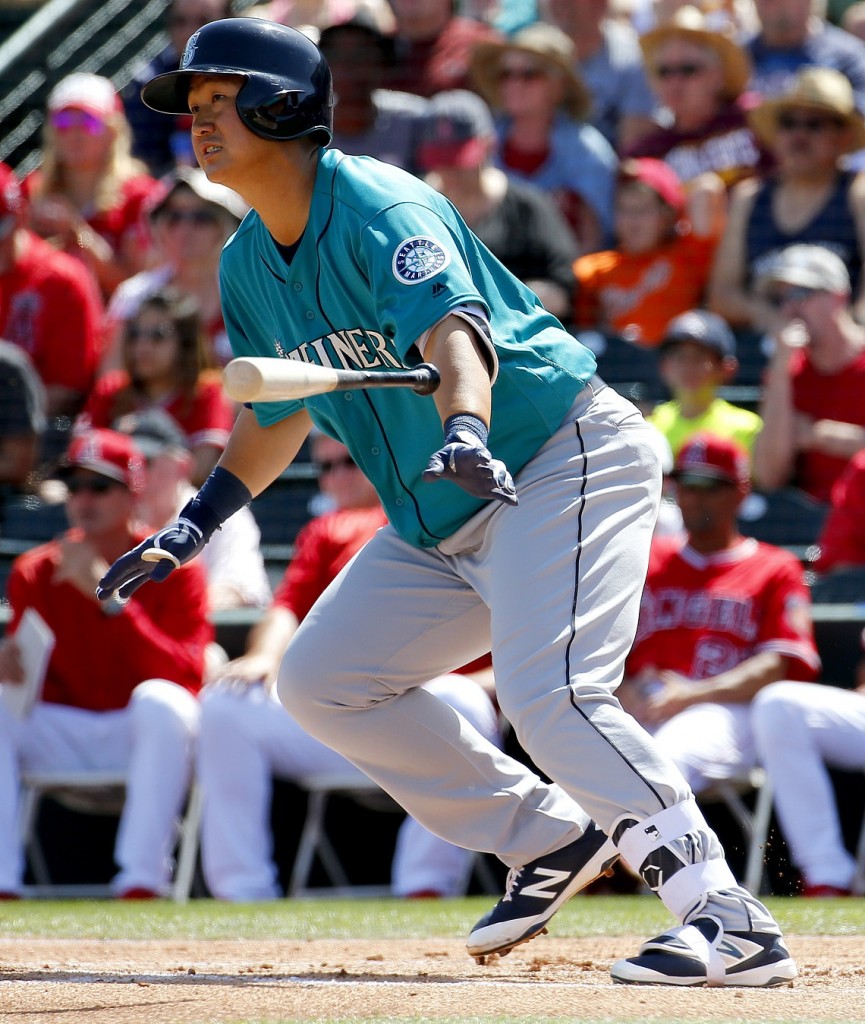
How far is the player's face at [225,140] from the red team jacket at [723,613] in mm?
3222

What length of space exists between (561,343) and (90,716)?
3443mm

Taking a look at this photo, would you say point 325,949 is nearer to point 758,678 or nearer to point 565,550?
point 565,550

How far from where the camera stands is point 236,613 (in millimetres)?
6801

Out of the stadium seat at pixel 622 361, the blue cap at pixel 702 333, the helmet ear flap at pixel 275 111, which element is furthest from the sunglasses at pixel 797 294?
the helmet ear flap at pixel 275 111

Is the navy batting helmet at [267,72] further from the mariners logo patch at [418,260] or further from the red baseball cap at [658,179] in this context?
the red baseball cap at [658,179]

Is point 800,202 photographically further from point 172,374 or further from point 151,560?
point 151,560

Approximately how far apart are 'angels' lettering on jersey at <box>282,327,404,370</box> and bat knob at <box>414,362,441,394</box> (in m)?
0.31

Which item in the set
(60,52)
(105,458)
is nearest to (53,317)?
(105,458)

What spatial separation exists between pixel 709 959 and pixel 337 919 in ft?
6.98

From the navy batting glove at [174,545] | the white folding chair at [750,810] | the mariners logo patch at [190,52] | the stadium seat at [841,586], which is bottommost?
the white folding chair at [750,810]

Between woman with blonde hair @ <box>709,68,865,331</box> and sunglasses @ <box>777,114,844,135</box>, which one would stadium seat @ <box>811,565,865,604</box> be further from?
sunglasses @ <box>777,114,844,135</box>

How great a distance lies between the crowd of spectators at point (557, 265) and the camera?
20.7 ft

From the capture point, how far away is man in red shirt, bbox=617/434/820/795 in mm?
5898

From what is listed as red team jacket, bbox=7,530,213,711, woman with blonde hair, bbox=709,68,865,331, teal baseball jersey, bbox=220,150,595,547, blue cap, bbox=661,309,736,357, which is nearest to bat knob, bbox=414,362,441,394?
teal baseball jersey, bbox=220,150,595,547
